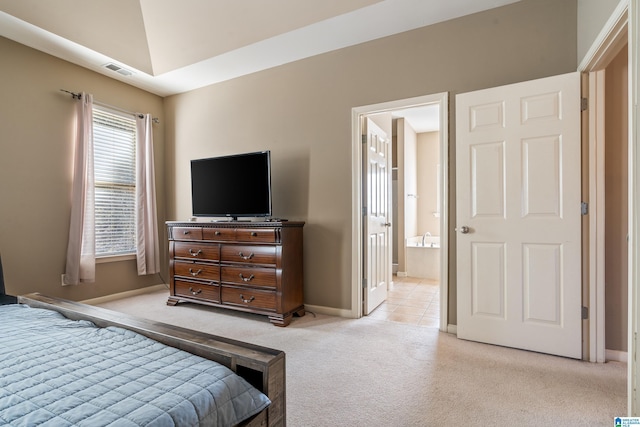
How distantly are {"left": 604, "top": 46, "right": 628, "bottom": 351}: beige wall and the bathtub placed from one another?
290 cm

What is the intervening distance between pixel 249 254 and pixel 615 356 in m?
2.95

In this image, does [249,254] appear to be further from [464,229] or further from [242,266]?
[464,229]

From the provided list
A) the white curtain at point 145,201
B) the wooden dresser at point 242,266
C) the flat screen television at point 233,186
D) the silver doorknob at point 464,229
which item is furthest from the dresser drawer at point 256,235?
the white curtain at point 145,201

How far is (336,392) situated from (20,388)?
1456 millimetres

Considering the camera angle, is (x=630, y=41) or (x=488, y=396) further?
(x=488, y=396)

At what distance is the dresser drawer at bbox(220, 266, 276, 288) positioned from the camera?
306 cm

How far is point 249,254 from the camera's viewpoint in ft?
10.4

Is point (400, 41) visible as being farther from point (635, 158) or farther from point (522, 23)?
point (635, 158)

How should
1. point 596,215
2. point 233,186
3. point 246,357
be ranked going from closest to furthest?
point 246,357
point 596,215
point 233,186

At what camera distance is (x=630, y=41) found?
149cm

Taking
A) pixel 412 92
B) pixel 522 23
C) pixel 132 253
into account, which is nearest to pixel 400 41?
pixel 412 92

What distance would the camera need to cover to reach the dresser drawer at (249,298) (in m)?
3.06

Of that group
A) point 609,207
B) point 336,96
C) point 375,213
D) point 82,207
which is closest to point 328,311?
point 375,213

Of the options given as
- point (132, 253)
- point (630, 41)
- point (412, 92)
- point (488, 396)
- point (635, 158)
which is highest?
point (412, 92)
